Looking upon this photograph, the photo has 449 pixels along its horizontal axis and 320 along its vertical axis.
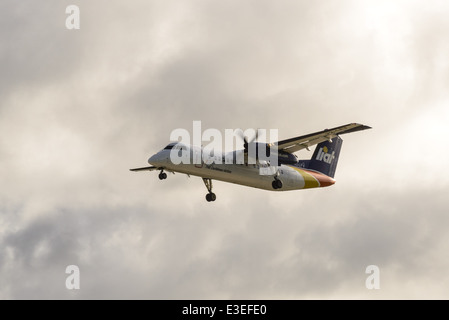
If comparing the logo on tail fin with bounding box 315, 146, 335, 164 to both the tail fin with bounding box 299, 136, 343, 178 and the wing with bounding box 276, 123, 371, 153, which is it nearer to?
the tail fin with bounding box 299, 136, 343, 178

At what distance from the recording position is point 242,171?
51.5m

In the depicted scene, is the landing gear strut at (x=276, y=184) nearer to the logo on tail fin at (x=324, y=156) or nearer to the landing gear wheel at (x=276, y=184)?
the landing gear wheel at (x=276, y=184)

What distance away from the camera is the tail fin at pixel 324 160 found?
5722 centimetres

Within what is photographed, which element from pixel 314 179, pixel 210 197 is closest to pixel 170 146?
pixel 210 197

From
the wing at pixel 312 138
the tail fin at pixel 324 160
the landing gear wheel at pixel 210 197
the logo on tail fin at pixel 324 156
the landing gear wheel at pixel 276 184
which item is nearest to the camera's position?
the wing at pixel 312 138

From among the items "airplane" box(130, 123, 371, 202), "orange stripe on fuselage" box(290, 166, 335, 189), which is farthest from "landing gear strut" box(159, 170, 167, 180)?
"orange stripe on fuselage" box(290, 166, 335, 189)

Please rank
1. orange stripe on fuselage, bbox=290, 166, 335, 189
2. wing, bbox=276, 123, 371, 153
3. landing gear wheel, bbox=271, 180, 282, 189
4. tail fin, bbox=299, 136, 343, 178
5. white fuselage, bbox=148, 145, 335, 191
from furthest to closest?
1. tail fin, bbox=299, 136, 343, 178
2. orange stripe on fuselage, bbox=290, 166, 335, 189
3. landing gear wheel, bbox=271, 180, 282, 189
4. white fuselage, bbox=148, 145, 335, 191
5. wing, bbox=276, 123, 371, 153

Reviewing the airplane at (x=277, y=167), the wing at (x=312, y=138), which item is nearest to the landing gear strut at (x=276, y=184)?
the airplane at (x=277, y=167)

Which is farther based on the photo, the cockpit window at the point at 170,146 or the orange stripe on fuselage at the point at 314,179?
the orange stripe on fuselage at the point at 314,179

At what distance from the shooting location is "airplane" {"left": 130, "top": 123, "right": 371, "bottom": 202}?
49188mm

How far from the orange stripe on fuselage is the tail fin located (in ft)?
1.69

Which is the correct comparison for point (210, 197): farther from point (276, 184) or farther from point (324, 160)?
point (324, 160)

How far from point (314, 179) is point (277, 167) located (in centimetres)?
414

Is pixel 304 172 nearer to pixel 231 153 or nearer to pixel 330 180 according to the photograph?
pixel 330 180
